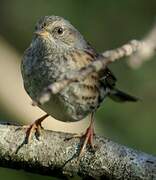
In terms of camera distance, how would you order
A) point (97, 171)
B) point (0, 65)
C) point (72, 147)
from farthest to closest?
point (0, 65)
point (72, 147)
point (97, 171)

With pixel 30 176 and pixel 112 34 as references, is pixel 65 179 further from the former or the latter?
pixel 112 34

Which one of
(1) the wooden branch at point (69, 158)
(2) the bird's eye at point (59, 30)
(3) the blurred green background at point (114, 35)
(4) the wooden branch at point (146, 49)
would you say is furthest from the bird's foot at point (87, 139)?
(3) the blurred green background at point (114, 35)

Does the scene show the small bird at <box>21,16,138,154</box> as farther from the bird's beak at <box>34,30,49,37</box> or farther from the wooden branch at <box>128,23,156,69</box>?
the wooden branch at <box>128,23,156,69</box>

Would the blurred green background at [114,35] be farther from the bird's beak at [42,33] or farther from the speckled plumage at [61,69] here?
the bird's beak at [42,33]

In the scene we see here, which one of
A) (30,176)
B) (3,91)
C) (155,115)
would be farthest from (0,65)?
(155,115)

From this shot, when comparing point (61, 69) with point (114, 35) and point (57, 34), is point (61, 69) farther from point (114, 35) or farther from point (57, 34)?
point (114, 35)
